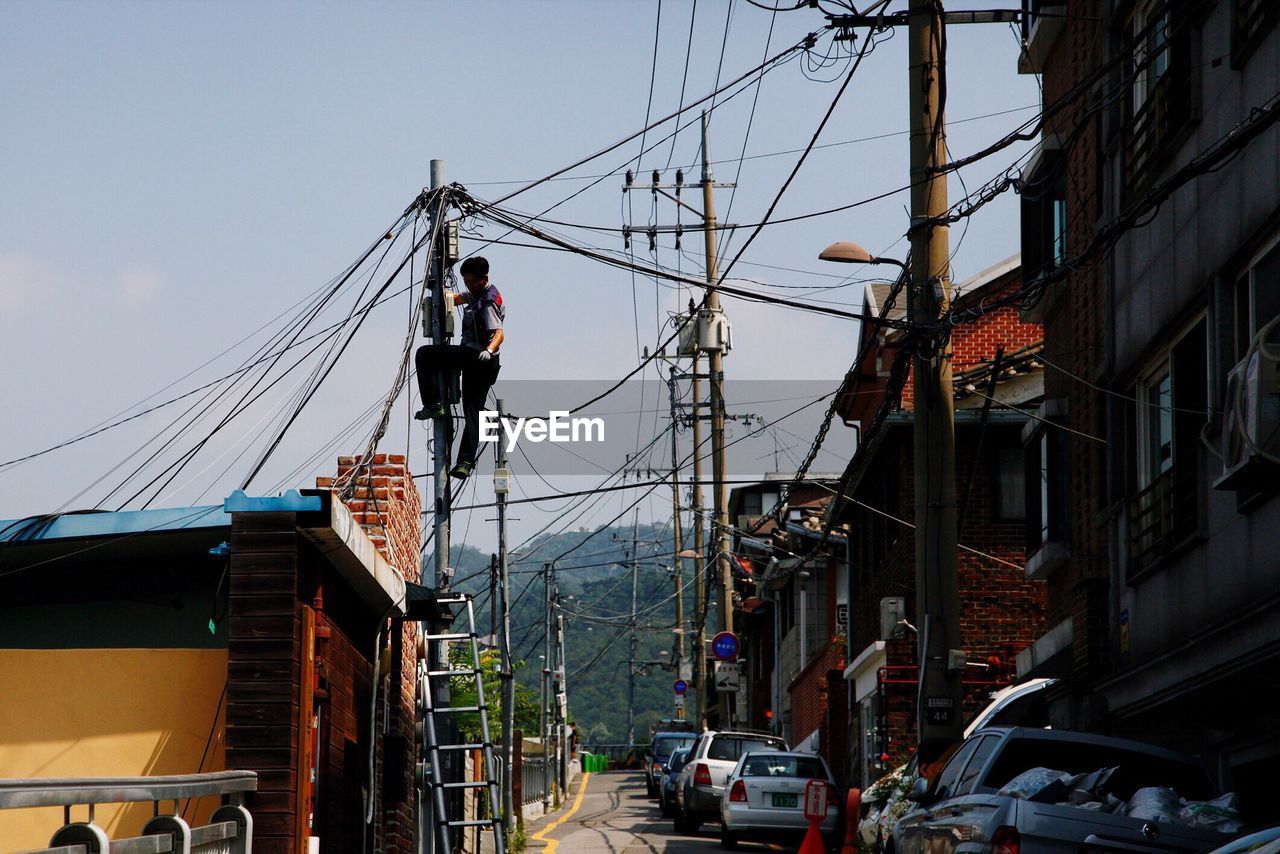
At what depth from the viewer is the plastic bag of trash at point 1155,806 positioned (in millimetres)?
8867

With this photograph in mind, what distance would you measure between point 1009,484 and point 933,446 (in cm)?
1190

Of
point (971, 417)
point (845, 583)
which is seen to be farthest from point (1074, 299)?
point (845, 583)

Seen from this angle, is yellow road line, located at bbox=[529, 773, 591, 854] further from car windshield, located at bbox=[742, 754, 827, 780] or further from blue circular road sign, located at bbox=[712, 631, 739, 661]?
blue circular road sign, located at bbox=[712, 631, 739, 661]

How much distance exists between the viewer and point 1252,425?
10.0m

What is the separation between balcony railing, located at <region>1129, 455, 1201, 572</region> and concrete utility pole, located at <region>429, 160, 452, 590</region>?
20.7ft

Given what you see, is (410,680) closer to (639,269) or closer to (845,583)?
(639,269)

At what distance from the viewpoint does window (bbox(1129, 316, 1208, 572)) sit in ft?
46.0

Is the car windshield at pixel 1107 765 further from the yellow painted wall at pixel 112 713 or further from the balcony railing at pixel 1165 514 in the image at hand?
the yellow painted wall at pixel 112 713

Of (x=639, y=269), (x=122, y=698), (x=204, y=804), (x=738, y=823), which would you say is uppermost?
(x=639, y=269)

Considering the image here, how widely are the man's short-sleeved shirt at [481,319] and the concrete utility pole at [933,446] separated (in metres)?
3.92

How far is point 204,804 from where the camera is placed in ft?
38.1

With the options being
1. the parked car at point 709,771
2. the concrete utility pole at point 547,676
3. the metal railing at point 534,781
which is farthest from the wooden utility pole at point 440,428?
the concrete utility pole at point 547,676

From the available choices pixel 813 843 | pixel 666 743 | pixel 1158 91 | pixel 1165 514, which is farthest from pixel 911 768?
pixel 666 743

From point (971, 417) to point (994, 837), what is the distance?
60.7 feet
